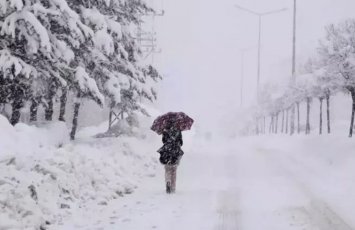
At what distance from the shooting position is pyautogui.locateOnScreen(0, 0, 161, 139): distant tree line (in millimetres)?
13180

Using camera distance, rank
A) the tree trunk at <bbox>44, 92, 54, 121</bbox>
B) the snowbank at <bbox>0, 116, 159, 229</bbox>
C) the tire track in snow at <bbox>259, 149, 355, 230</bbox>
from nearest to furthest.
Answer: the snowbank at <bbox>0, 116, 159, 229</bbox> → the tire track in snow at <bbox>259, 149, 355, 230</bbox> → the tree trunk at <bbox>44, 92, 54, 121</bbox>

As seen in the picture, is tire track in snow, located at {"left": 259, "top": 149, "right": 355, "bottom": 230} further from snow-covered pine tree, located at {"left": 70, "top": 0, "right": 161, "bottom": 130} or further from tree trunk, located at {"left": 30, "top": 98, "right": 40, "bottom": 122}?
tree trunk, located at {"left": 30, "top": 98, "right": 40, "bottom": 122}

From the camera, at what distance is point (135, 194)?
12570 mm

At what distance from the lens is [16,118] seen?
1555 cm

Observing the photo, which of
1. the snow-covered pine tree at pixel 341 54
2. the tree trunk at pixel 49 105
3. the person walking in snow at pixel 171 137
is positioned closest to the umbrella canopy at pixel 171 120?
the person walking in snow at pixel 171 137

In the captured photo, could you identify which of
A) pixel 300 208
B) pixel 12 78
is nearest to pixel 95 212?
pixel 300 208

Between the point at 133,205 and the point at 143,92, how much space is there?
1064 centimetres

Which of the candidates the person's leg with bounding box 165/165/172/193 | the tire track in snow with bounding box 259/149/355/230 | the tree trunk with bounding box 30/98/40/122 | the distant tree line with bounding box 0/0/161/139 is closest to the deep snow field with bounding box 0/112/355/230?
the tire track in snow with bounding box 259/149/355/230

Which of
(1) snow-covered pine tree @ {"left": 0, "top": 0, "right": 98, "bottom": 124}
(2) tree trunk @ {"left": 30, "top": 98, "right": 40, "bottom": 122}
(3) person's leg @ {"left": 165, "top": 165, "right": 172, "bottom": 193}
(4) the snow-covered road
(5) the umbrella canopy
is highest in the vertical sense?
(1) snow-covered pine tree @ {"left": 0, "top": 0, "right": 98, "bottom": 124}

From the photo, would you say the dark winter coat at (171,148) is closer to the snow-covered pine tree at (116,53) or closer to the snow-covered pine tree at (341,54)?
the snow-covered pine tree at (116,53)

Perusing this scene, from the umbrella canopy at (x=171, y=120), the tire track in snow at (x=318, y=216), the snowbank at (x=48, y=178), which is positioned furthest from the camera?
the umbrella canopy at (x=171, y=120)

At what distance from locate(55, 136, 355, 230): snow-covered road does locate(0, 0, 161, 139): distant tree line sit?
371 centimetres

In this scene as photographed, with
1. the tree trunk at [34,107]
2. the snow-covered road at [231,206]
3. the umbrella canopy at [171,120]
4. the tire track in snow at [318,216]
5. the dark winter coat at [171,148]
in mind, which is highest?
the tree trunk at [34,107]

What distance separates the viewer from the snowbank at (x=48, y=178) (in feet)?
27.9
